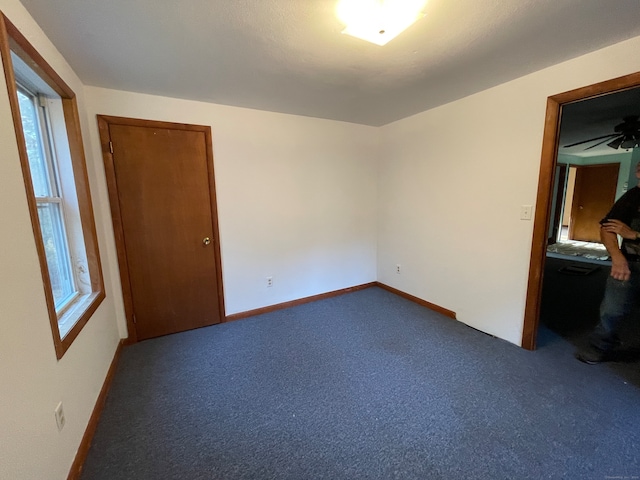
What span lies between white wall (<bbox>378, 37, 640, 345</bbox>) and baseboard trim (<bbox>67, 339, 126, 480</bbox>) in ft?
10.1

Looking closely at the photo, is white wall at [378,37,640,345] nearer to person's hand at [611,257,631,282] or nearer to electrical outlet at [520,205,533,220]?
electrical outlet at [520,205,533,220]

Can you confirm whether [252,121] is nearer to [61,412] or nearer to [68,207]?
[68,207]

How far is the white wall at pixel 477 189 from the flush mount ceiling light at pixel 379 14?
55.4 inches

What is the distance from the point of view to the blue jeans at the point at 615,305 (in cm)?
200

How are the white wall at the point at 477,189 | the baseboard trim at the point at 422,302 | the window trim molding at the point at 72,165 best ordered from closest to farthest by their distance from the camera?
1. the window trim molding at the point at 72,165
2. the white wall at the point at 477,189
3. the baseboard trim at the point at 422,302

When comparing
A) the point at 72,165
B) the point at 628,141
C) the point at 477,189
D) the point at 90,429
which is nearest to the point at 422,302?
the point at 477,189

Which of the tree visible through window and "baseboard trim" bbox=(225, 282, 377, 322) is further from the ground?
the tree visible through window

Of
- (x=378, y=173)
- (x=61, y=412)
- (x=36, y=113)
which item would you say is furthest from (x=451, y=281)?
(x=36, y=113)

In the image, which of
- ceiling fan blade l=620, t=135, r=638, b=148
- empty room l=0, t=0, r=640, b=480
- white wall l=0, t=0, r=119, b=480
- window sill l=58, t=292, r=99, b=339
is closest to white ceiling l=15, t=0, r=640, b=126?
empty room l=0, t=0, r=640, b=480

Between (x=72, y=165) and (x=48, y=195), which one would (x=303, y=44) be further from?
(x=48, y=195)

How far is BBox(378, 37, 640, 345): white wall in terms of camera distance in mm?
2088

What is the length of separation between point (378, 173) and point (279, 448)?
10.6ft

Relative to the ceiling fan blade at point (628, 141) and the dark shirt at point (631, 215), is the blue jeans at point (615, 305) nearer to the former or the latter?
the dark shirt at point (631, 215)

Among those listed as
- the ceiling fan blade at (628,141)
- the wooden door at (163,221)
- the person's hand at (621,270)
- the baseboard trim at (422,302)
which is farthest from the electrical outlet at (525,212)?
the wooden door at (163,221)
